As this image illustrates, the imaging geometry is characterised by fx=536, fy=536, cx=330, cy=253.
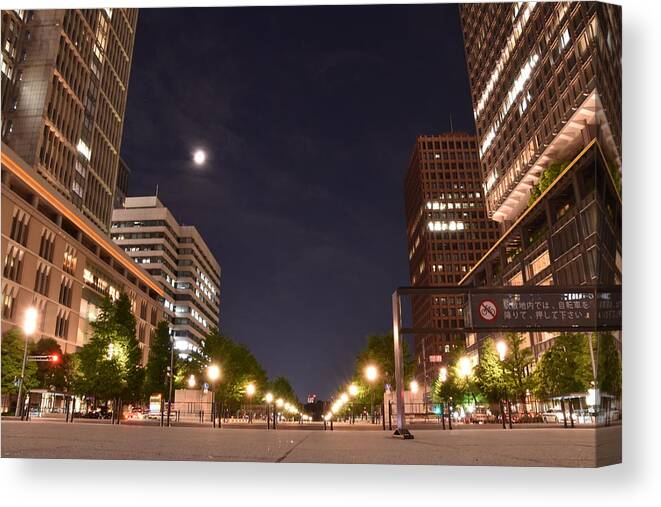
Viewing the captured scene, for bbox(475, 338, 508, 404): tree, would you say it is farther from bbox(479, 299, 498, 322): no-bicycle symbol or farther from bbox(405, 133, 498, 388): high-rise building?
bbox(405, 133, 498, 388): high-rise building

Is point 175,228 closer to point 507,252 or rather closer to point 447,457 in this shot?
point 507,252

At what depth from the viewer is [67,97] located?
76438mm

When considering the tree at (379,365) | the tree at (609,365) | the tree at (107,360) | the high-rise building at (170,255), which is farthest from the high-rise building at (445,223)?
the tree at (609,365)

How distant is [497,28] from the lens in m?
78.5

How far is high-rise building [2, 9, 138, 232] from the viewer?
70.0 m

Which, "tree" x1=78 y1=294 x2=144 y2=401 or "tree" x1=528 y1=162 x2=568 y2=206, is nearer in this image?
"tree" x1=78 y1=294 x2=144 y2=401

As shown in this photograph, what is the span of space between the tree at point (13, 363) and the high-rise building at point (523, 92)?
43193 millimetres

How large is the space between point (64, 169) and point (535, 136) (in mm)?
64258

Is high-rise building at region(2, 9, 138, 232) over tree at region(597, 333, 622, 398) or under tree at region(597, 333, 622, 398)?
over

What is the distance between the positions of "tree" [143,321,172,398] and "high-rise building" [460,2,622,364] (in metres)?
48.4

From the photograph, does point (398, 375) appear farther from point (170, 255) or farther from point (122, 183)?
point (122, 183)

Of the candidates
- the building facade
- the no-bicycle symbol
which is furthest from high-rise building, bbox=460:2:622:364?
the building facade

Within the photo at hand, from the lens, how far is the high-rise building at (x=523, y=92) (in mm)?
50531

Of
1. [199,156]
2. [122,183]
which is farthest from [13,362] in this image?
[122,183]
